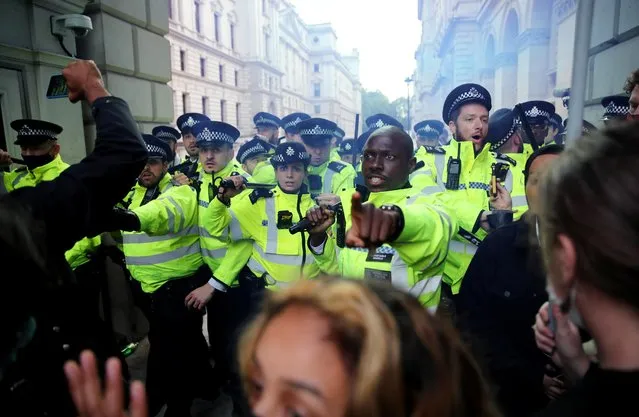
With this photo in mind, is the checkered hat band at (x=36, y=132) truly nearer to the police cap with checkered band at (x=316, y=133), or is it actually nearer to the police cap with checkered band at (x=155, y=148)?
the police cap with checkered band at (x=155, y=148)

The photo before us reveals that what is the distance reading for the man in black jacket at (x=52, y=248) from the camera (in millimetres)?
1069

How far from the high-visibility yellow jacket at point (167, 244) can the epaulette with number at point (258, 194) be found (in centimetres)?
64

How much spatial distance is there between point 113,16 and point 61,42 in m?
0.93

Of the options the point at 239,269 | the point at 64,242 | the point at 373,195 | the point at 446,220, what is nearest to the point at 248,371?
the point at 64,242

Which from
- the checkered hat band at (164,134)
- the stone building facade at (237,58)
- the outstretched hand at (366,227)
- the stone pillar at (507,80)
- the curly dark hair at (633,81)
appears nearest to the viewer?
the outstretched hand at (366,227)

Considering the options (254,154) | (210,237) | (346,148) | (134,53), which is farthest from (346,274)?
(346,148)

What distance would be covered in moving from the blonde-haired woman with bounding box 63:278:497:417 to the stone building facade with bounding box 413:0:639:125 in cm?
525

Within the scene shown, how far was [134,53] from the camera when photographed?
18.3 feet

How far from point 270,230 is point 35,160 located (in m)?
2.53

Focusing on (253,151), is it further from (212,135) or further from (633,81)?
(633,81)

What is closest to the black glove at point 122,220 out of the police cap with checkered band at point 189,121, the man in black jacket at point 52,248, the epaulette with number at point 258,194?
the man in black jacket at point 52,248

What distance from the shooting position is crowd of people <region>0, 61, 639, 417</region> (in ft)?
2.69

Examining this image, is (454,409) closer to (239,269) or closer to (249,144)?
(239,269)

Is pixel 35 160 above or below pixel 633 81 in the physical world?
below
